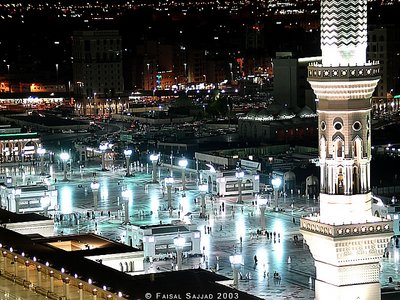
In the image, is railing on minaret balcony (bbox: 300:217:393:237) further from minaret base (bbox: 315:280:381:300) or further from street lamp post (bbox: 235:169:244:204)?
street lamp post (bbox: 235:169:244:204)

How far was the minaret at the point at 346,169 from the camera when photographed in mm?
24594

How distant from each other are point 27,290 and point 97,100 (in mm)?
89355

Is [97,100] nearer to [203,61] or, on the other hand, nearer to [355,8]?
[203,61]

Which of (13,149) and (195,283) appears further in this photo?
(13,149)

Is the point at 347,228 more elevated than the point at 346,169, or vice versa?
the point at 346,169

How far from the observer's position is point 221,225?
5312 cm

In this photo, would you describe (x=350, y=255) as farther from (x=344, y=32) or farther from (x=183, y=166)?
(x=183, y=166)

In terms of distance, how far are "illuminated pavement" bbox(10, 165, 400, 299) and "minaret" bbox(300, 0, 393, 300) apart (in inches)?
585

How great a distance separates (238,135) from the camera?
87.2 m

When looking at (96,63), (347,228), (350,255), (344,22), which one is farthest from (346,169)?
(96,63)

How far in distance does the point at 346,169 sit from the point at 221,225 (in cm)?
2852

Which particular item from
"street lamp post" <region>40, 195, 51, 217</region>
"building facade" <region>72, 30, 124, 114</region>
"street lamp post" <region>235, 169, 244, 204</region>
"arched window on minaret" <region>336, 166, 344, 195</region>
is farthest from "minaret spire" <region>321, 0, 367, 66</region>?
"building facade" <region>72, 30, 124, 114</region>

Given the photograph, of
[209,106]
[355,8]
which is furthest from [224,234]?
[209,106]

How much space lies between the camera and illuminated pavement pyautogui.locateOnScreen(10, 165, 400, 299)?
4241cm
